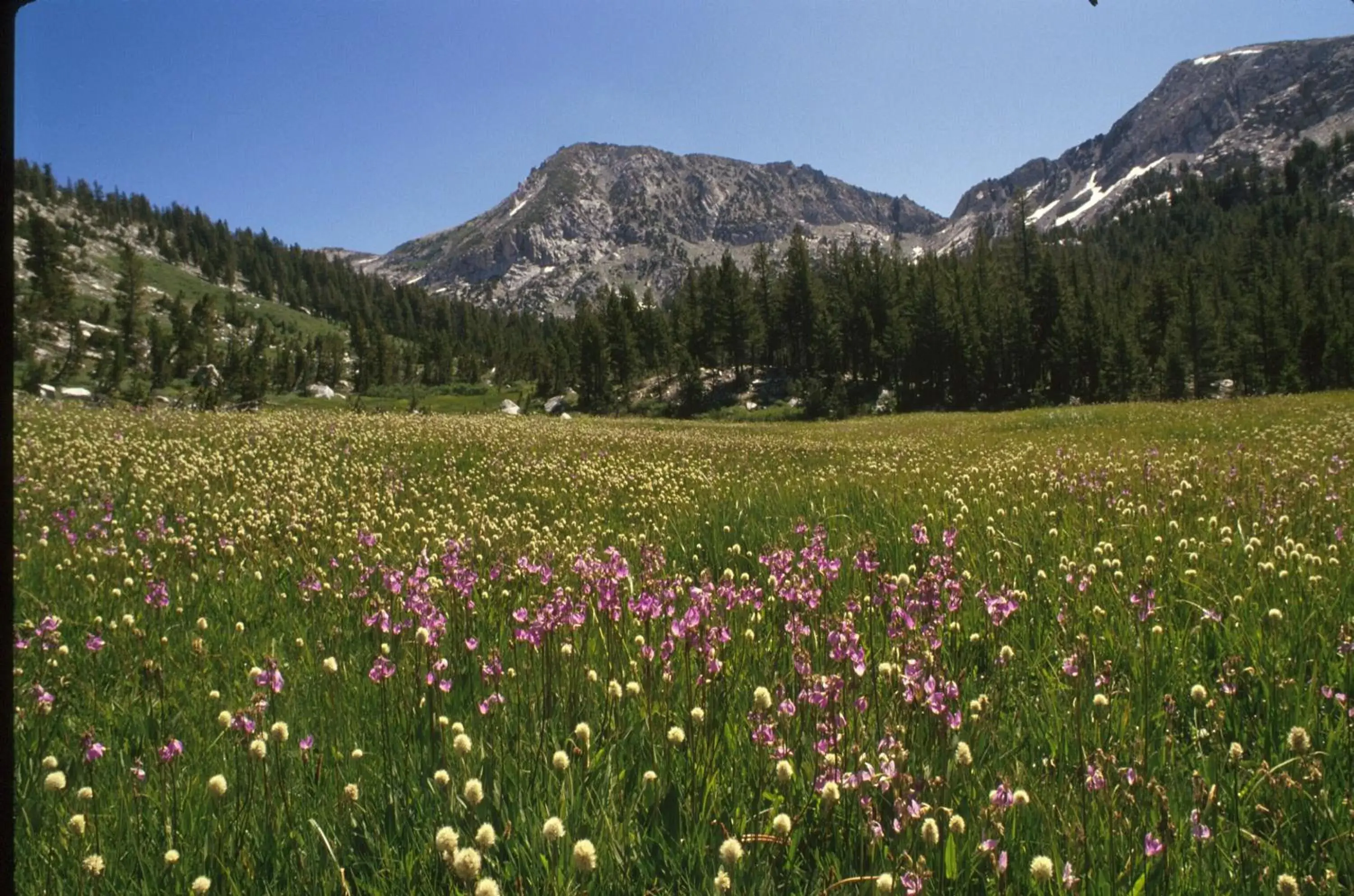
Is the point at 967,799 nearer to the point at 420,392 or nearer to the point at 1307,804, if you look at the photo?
the point at 1307,804

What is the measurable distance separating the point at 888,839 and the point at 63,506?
364 inches

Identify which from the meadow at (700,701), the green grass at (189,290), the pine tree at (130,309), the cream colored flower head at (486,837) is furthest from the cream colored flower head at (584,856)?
the green grass at (189,290)

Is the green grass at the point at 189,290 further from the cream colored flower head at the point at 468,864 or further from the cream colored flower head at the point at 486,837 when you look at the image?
the cream colored flower head at the point at 468,864

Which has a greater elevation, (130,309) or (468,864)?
(130,309)

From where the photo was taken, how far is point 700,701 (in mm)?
2869

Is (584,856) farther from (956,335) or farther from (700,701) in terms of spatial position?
(956,335)

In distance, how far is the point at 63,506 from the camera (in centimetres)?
765

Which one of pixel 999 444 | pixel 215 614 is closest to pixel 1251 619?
pixel 215 614

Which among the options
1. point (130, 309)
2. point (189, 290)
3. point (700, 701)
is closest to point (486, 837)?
point (700, 701)

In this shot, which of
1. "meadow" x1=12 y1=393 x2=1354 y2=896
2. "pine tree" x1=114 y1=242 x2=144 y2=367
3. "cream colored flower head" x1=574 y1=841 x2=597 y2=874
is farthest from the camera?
"pine tree" x1=114 y1=242 x2=144 y2=367

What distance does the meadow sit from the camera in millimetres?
1980

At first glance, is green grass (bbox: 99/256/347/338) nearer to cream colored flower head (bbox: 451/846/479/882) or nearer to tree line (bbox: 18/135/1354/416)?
tree line (bbox: 18/135/1354/416)

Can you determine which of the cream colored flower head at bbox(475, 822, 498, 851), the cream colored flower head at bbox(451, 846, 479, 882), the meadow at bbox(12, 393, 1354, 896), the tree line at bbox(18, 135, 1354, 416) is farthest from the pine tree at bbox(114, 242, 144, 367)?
the cream colored flower head at bbox(451, 846, 479, 882)

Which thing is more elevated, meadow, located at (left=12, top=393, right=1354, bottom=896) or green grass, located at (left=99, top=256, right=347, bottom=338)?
green grass, located at (left=99, top=256, right=347, bottom=338)
